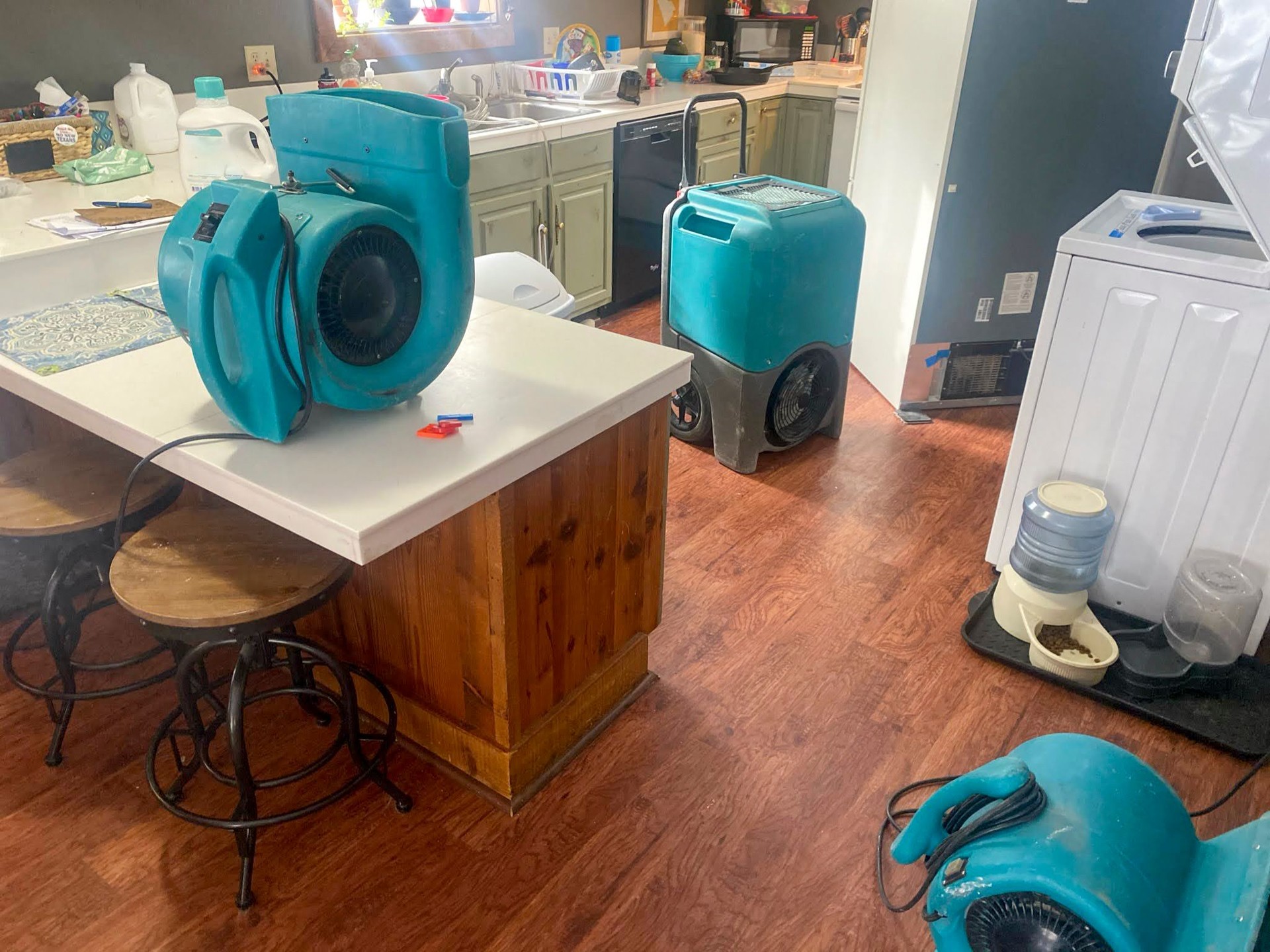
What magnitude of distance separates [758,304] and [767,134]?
96.2 inches

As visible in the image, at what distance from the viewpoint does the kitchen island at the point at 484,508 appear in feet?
Answer: 4.03

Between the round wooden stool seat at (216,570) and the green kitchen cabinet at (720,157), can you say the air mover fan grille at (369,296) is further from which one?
the green kitchen cabinet at (720,157)

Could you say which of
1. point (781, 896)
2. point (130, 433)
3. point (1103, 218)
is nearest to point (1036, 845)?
point (781, 896)

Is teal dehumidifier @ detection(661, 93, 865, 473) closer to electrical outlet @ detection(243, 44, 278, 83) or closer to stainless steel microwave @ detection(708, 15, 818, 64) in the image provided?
electrical outlet @ detection(243, 44, 278, 83)

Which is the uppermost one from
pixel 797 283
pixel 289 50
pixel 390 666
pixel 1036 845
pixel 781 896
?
pixel 289 50

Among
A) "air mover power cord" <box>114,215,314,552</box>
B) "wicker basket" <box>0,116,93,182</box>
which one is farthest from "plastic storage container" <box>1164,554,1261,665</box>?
"wicker basket" <box>0,116,93,182</box>

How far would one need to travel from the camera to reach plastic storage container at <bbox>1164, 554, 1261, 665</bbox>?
75.9 inches

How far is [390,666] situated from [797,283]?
156cm

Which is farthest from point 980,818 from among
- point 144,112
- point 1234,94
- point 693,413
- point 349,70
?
point 349,70

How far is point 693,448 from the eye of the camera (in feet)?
9.82

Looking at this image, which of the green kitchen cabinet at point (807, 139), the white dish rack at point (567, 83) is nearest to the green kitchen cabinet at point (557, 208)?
the white dish rack at point (567, 83)

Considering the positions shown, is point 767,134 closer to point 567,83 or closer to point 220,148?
point 567,83

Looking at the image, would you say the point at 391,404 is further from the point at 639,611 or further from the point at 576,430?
the point at 639,611

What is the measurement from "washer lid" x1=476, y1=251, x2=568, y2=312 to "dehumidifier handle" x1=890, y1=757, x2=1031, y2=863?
1.48 m
